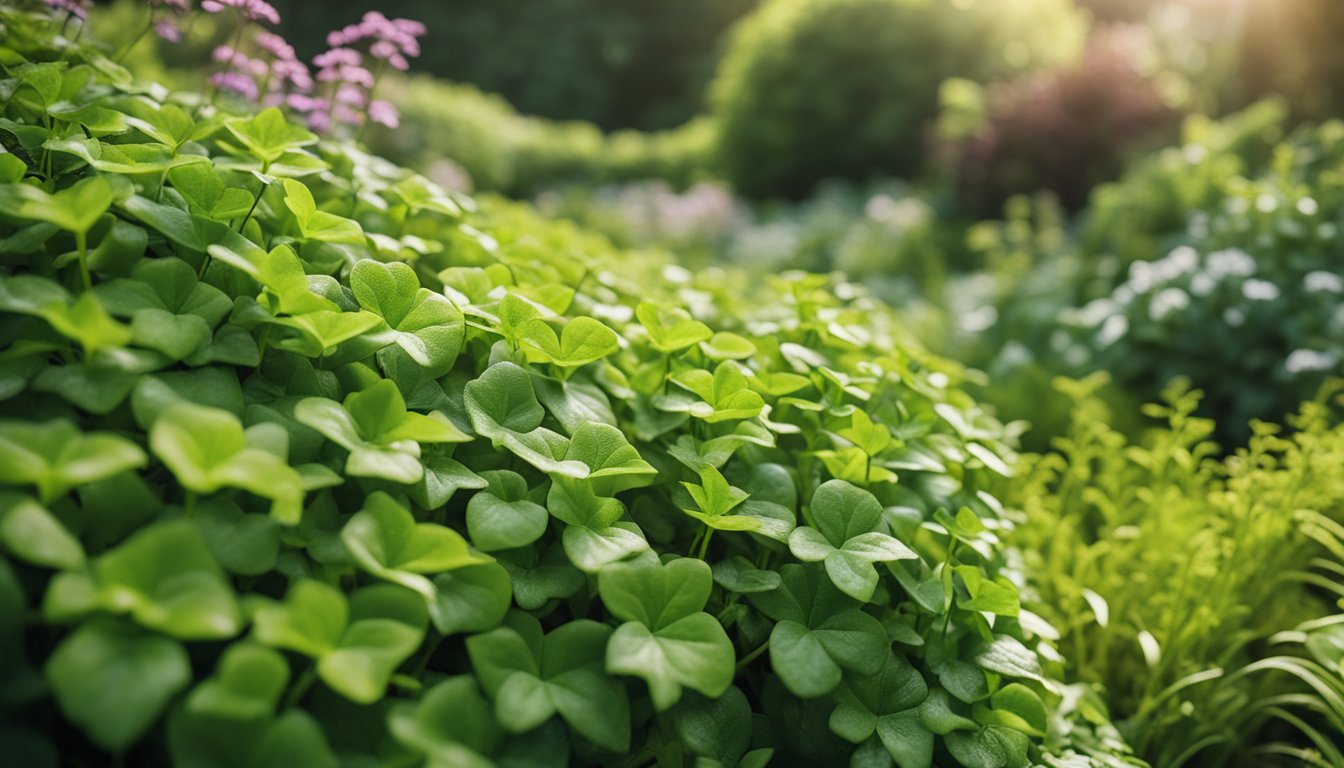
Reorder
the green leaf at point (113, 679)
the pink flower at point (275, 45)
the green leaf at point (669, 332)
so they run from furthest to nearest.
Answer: the pink flower at point (275, 45) → the green leaf at point (669, 332) → the green leaf at point (113, 679)

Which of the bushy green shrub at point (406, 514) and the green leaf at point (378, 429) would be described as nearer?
the bushy green shrub at point (406, 514)

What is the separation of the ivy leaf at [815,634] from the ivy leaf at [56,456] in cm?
66

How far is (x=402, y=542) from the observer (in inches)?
32.3

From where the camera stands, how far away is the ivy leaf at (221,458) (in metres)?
0.72

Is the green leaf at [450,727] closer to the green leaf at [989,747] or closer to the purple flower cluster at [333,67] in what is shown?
the green leaf at [989,747]

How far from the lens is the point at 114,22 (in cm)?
548

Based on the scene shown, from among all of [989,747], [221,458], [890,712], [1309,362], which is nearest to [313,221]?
[221,458]

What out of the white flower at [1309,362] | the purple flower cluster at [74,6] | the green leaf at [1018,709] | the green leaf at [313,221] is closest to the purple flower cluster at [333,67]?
the purple flower cluster at [74,6]

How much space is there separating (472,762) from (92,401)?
1.67 feet

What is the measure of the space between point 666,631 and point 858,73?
710 cm

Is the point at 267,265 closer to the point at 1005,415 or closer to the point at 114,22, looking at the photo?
the point at 1005,415

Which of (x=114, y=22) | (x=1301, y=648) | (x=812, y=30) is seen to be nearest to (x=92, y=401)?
(x=1301, y=648)

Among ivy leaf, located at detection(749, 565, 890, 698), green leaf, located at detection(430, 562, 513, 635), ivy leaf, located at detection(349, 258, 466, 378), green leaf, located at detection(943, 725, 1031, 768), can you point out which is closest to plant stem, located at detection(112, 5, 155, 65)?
ivy leaf, located at detection(349, 258, 466, 378)

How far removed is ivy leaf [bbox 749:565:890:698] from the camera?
90 centimetres
